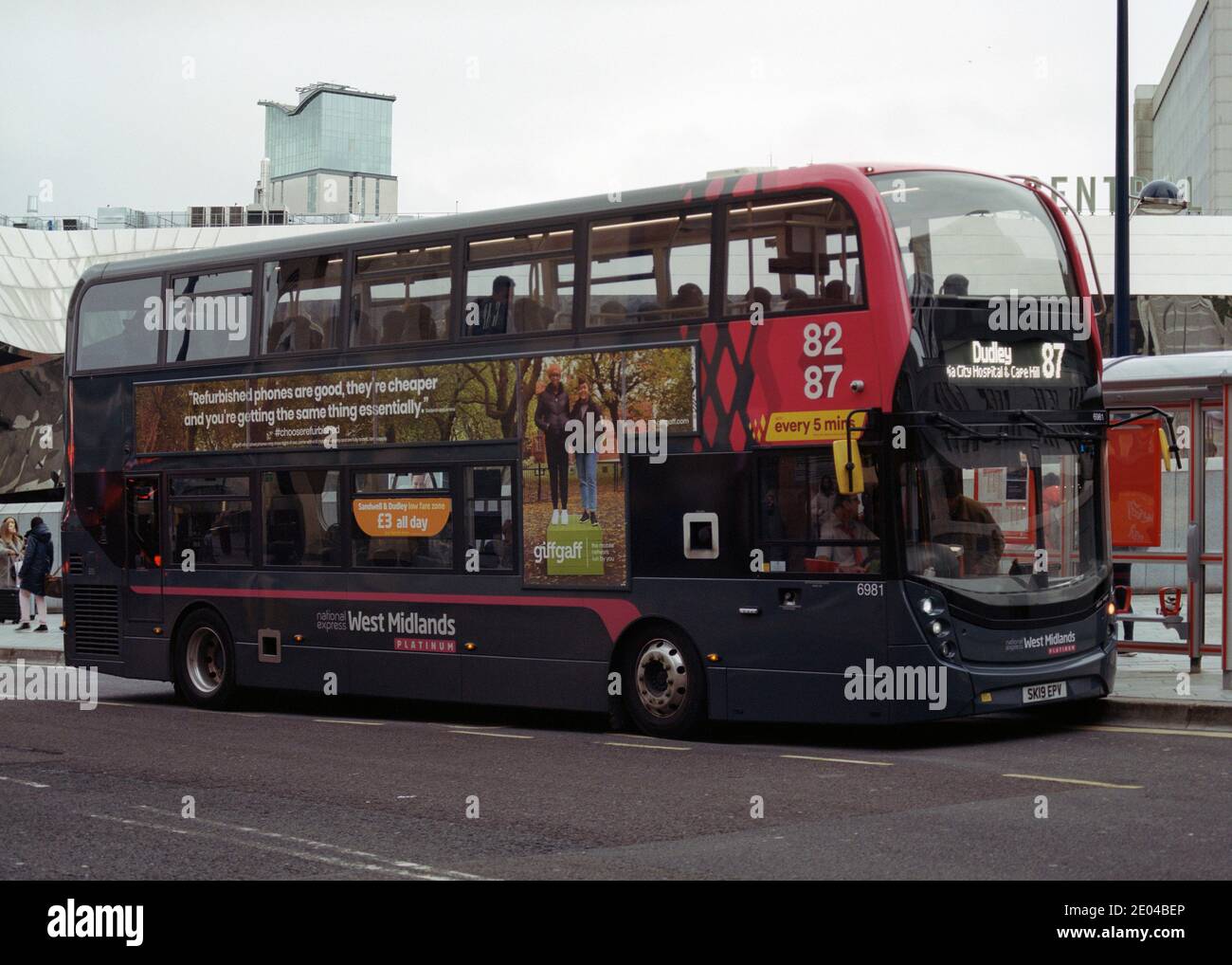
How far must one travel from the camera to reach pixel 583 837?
8.74 metres

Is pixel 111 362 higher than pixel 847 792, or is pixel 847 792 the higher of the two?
pixel 111 362

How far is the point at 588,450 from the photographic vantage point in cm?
1349

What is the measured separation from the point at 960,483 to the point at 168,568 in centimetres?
838

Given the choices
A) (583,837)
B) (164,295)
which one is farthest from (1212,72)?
(583,837)

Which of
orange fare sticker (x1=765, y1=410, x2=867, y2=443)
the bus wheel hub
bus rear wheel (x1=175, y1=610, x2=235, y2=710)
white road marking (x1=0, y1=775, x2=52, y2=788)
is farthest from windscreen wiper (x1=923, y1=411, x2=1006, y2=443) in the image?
bus rear wheel (x1=175, y1=610, x2=235, y2=710)

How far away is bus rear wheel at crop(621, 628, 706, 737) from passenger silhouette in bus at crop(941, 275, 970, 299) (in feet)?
10.4

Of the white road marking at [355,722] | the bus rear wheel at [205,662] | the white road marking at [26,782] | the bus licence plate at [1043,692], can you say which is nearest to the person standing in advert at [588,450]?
the white road marking at [355,722]

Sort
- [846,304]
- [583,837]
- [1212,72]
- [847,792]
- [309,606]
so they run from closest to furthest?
[583,837] → [847,792] → [846,304] → [309,606] → [1212,72]

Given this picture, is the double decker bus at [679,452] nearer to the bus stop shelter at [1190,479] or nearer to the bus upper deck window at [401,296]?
the bus upper deck window at [401,296]

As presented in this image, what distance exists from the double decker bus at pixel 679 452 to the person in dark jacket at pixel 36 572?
10905mm

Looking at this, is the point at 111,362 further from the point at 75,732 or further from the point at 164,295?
the point at 75,732

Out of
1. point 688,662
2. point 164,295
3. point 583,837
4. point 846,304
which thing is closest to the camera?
point 583,837

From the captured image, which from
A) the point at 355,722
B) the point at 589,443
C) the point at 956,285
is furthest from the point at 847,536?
the point at 355,722

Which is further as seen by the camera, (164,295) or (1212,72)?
(1212,72)
